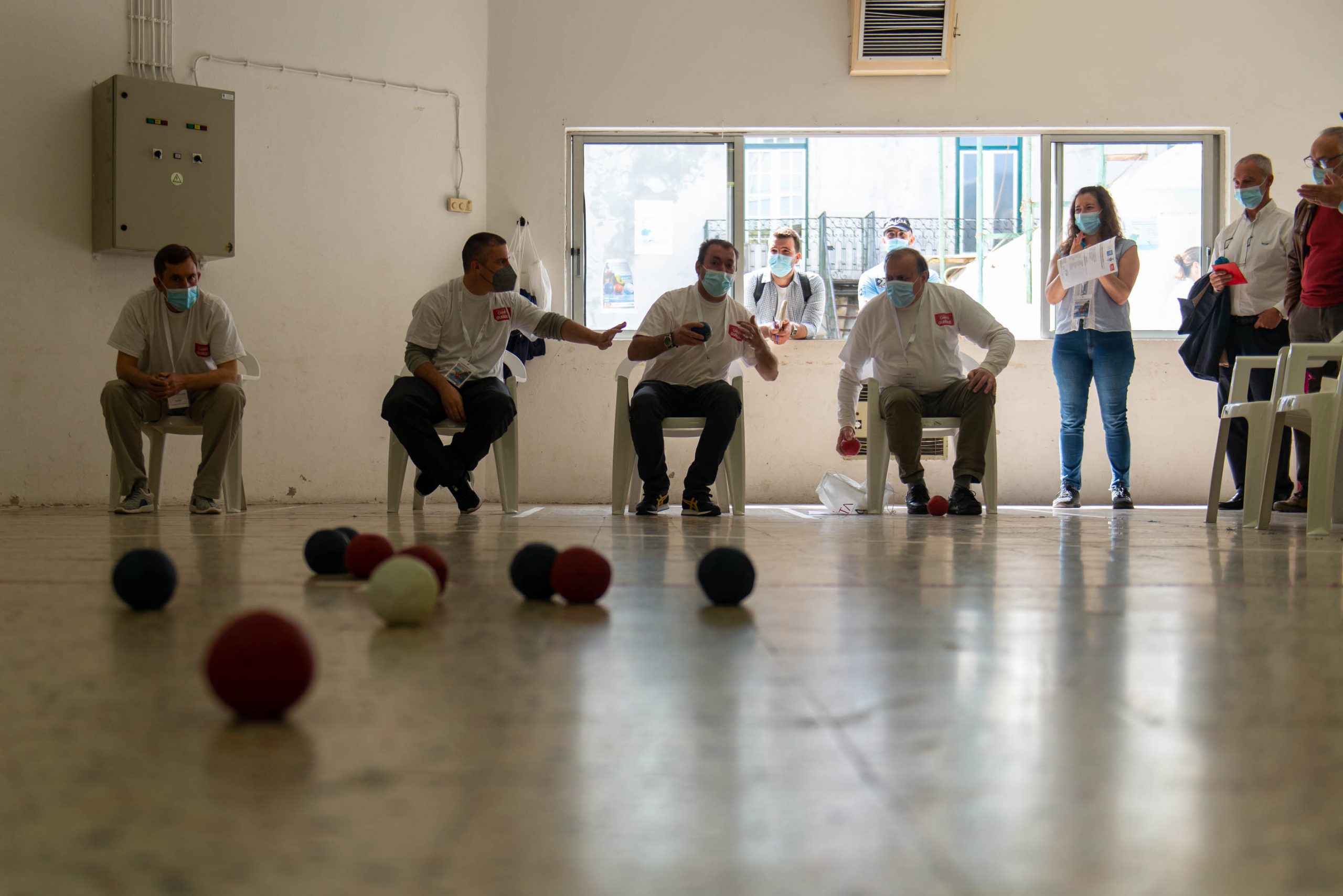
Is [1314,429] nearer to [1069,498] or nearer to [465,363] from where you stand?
[1069,498]

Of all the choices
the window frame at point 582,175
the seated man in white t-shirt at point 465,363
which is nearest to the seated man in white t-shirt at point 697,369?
the seated man in white t-shirt at point 465,363

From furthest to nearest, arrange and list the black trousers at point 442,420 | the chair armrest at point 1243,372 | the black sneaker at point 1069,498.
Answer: the black sneaker at point 1069,498 → the black trousers at point 442,420 → the chair armrest at point 1243,372

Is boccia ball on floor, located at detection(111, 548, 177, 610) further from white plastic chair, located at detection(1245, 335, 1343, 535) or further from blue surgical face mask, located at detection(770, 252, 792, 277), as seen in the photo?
blue surgical face mask, located at detection(770, 252, 792, 277)

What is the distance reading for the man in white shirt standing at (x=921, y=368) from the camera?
4.43 metres

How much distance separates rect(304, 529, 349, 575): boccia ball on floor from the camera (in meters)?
1.76

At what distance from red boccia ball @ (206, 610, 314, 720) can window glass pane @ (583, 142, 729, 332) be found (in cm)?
591

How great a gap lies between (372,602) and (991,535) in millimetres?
2123

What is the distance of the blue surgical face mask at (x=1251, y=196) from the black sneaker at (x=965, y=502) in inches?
75.3

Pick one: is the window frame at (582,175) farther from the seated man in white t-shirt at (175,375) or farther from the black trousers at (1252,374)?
the black trousers at (1252,374)

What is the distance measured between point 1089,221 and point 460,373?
313cm

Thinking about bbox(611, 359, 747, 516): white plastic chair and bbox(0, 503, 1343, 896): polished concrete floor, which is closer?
bbox(0, 503, 1343, 896): polished concrete floor

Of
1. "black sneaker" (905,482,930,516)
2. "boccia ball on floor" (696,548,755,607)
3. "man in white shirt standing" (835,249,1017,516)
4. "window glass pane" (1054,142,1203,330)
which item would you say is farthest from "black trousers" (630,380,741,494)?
"window glass pane" (1054,142,1203,330)

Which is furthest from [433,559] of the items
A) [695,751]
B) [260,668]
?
[695,751]

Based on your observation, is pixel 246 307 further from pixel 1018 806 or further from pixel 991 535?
pixel 1018 806
